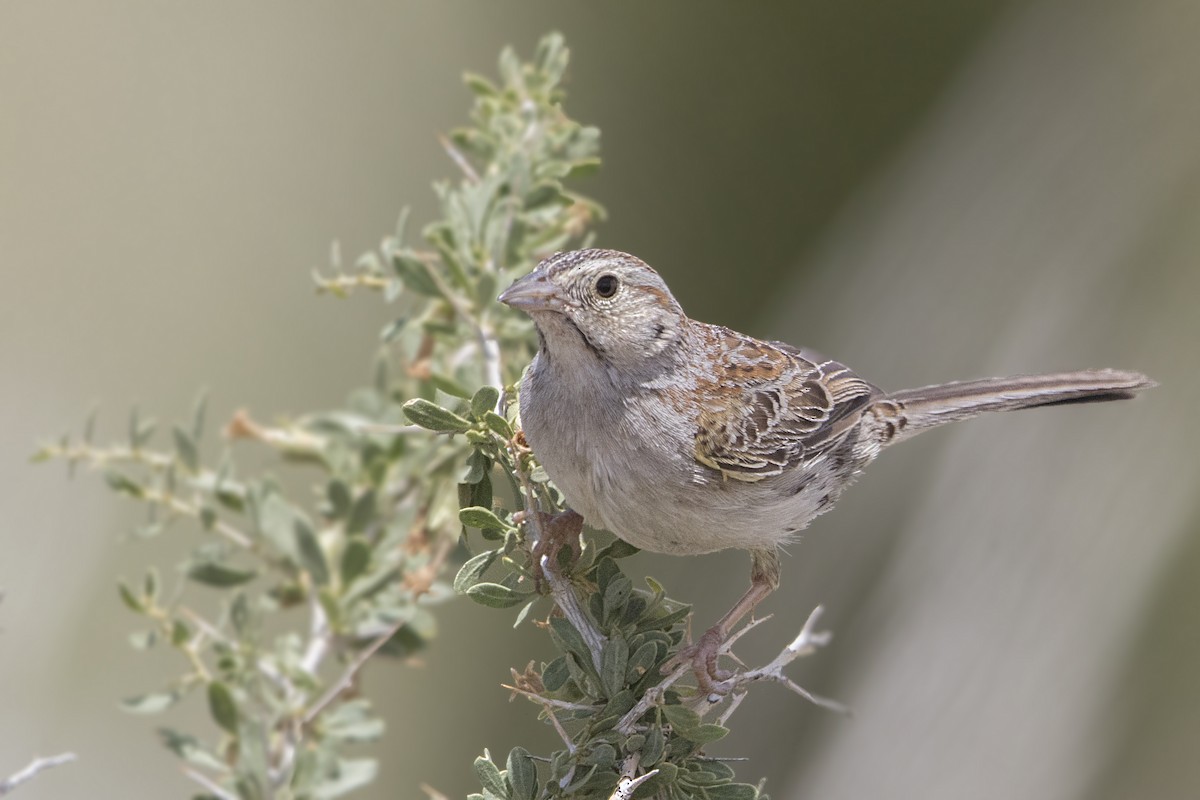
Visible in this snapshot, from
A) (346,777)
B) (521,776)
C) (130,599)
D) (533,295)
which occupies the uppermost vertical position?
(533,295)

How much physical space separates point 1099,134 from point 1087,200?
257 mm

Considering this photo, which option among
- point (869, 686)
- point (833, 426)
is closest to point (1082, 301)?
point (869, 686)

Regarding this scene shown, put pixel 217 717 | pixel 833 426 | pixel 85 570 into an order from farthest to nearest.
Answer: pixel 85 570
pixel 833 426
pixel 217 717

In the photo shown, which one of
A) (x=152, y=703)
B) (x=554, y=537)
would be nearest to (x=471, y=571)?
(x=554, y=537)

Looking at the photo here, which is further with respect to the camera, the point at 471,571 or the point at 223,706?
the point at 223,706

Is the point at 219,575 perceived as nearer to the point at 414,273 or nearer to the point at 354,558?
the point at 354,558

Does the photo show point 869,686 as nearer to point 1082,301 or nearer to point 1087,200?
point 1082,301

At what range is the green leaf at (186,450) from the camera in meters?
2.12

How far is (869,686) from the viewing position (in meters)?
4.35

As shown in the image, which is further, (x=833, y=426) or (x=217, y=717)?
(x=833, y=426)

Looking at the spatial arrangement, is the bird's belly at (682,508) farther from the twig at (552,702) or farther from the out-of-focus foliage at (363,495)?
the twig at (552,702)

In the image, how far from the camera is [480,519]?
154cm

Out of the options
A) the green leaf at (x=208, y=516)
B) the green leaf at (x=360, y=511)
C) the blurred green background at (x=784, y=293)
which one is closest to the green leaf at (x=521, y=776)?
the green leaf at (x=360, y=511)

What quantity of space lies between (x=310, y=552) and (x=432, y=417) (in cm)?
69
